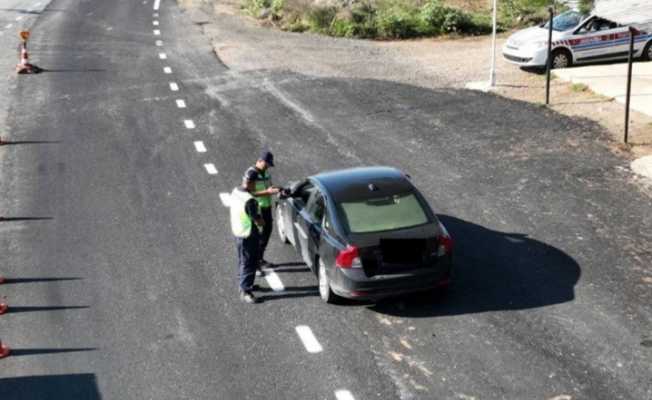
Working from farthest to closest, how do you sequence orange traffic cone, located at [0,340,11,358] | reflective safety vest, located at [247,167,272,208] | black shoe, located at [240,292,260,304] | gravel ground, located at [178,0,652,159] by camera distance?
gravel ground, located at [178,0,652,159]
reflective safety vest, located at [247,167,272,208]
black shoe, located at [240,292,260,304]
orange traffic cone, located at [0,340,11,358]

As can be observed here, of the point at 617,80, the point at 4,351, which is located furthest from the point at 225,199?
the point at 617,80

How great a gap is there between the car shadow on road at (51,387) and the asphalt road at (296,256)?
24 mm

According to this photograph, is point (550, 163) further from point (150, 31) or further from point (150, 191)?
point (150, 31)

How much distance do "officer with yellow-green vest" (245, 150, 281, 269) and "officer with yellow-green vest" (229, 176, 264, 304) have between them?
40cm

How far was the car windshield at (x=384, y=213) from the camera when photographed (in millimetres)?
10977

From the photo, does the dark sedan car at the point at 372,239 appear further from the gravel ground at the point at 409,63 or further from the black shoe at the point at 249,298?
the gravel ground at the point at 409,63

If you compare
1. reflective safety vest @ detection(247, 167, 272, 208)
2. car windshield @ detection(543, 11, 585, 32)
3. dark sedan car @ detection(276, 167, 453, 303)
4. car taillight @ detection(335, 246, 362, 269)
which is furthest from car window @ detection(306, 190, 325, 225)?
car windshield @ detection(543, 11, 585, 32)

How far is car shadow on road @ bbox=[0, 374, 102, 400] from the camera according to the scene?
9.27 metres

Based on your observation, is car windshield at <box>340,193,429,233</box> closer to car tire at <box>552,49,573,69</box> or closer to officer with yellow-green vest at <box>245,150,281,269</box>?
officer with yellow-green vest at <box>245,150,281,269</box>

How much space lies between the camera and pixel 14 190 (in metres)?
16.3

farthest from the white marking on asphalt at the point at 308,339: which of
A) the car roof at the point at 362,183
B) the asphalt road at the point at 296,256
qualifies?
the car roof at the point at 362,183

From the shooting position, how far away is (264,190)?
12.2m

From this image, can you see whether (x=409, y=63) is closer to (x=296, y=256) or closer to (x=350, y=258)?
(x=296, y=256)

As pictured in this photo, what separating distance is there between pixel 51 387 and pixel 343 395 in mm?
3174
